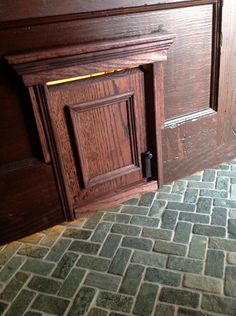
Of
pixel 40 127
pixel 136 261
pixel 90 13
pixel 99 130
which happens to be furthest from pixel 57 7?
pixel 136 261

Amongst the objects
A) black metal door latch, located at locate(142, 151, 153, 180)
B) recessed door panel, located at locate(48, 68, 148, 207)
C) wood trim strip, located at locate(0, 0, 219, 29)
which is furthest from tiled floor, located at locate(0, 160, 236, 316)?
Answer: wood trim strip, located at locate(0, 0, 219, 29)

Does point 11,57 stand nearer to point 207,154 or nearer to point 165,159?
point 165,159

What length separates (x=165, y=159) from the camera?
9.64ft

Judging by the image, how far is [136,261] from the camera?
7.32 ft

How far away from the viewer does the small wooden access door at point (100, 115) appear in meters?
2.11

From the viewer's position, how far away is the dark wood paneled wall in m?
2.01

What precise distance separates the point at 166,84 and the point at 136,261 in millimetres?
1489

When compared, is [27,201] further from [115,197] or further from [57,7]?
[57,7]

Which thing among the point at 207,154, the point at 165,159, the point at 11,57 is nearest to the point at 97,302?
the point at 165,159

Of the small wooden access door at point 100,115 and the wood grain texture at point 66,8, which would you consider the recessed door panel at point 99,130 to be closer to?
the small wooden access door at point 100,115

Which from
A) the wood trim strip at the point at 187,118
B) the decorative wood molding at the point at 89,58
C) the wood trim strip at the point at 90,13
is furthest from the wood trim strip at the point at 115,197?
the wood trim strip at the point at 90,13

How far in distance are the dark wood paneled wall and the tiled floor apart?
306 millimetres

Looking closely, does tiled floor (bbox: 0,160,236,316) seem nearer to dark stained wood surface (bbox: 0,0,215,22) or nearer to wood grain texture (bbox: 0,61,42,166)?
wood grain texture (bbox: 0,61,42,166)

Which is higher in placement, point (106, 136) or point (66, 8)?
point (66, 8)
